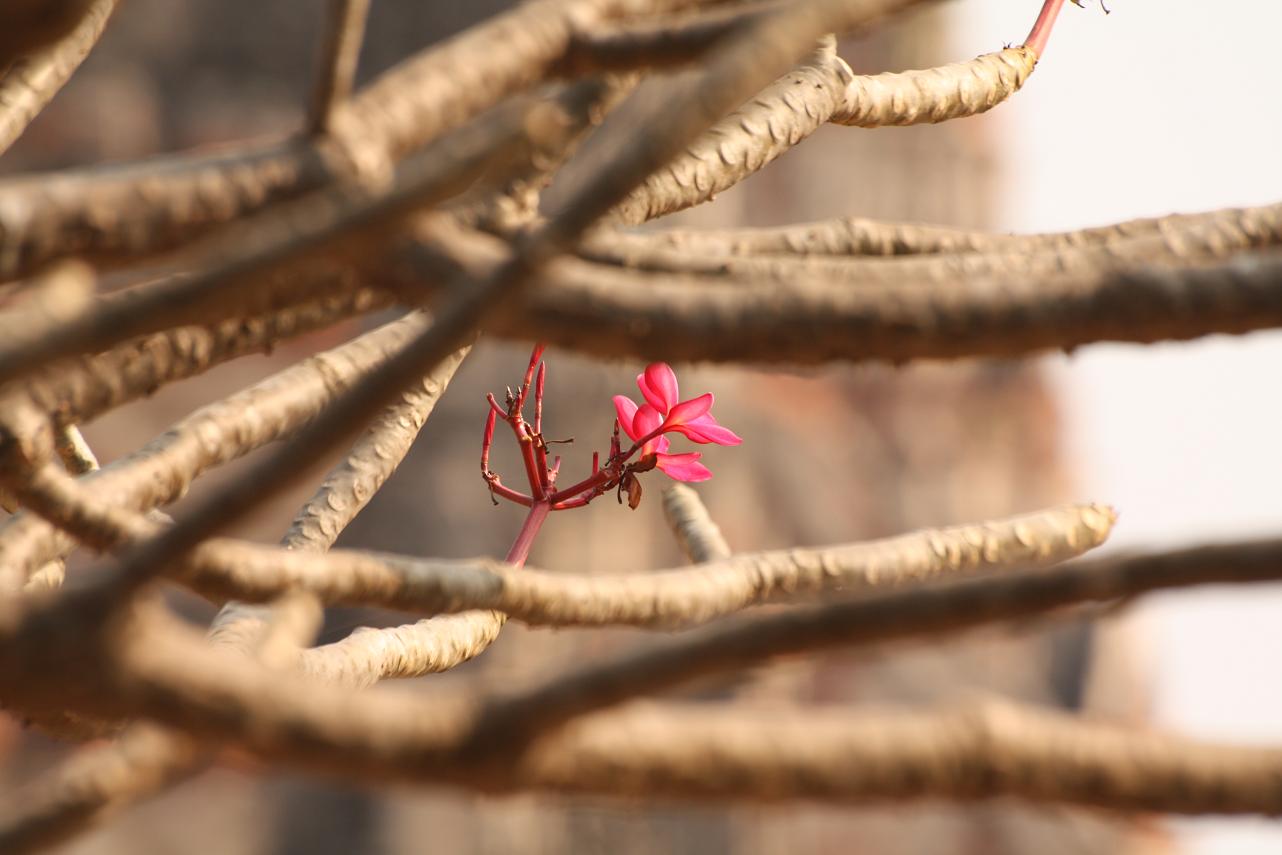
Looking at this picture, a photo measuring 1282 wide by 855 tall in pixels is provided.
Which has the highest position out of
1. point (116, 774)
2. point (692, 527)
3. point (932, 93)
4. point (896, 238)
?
point (932, 93)

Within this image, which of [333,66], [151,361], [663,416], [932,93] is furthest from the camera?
[663,416]

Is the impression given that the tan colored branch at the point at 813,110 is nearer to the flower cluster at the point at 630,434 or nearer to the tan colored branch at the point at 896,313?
the flower cluster at the point at 630,434

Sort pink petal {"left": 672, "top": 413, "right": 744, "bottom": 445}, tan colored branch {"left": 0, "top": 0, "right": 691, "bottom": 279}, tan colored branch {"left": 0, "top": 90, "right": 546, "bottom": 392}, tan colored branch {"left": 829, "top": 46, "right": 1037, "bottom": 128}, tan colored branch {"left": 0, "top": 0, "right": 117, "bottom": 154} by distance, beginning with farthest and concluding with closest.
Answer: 1. pink petal {"left": 672, "top": 413, "right": 744, "bottom": 445}
2. tan colored branch {"left": 829, "top": 46, "right": 1037, "bottom": 128}
3. tan colored branch {"left": 0, "top": 0, "right": 117, "bottom": 154}
4. tan colored branch {"left": 0, "top": 0, "right": 691, "bottom": 279}
5. tan colored branch {"left": 0, "top": 90, "right": 546, "bottom": 392}

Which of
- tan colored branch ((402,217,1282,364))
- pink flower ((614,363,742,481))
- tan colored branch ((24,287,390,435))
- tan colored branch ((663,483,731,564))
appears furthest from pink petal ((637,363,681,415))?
tan colored branch ((402,217,1282,364))

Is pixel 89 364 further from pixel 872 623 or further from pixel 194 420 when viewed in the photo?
pixel 872 623

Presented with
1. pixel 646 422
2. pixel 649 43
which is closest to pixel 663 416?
pixel 646 422

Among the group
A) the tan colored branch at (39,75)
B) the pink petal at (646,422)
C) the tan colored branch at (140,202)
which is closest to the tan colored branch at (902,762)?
the tan colored branch at (140,202)

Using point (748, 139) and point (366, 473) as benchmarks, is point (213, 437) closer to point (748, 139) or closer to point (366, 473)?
point (366, 473)

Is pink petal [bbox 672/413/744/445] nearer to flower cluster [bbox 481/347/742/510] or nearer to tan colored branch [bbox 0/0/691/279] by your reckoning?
flower cluster [bbox 481/347/742/510]
